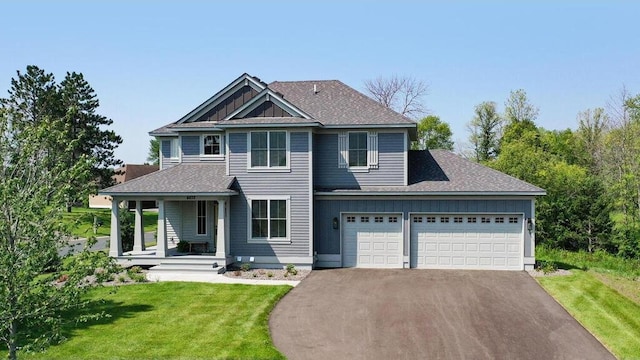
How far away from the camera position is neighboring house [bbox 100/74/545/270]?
1864 centimetres

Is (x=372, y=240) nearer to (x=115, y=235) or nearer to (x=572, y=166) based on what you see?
(x=115, y=235)

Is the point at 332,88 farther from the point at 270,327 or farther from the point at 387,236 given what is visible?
the point at 270,327

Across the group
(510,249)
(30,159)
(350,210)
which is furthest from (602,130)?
(30,159)

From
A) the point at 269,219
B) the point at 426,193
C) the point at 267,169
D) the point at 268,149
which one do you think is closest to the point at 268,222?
the point at 269,219

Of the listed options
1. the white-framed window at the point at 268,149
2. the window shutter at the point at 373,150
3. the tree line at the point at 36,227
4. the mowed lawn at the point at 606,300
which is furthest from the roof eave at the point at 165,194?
the mowed lawn at the point at 606,300

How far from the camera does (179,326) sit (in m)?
11.8

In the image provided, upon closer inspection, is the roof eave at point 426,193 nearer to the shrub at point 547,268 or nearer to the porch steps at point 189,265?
the shrub at point 547,268

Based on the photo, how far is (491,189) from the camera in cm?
1841

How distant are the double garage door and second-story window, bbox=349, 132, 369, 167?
2160 millimetres

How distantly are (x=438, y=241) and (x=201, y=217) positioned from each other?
9.92m

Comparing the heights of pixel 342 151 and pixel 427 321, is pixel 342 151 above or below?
above

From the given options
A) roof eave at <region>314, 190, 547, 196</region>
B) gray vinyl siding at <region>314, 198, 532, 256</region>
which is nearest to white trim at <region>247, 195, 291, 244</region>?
gray vinyl siding at <region>314, 198, 532, 256</region>

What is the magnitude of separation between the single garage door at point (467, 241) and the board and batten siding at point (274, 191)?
4346mm

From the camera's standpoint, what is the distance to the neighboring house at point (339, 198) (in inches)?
734
